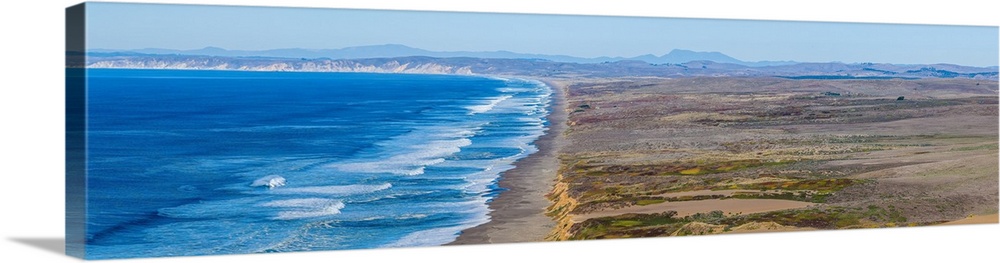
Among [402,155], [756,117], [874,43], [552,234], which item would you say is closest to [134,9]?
[402,155]

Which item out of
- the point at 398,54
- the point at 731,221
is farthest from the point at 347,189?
the point at 731,221

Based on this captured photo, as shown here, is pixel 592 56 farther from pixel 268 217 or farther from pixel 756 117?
pixel 268 217

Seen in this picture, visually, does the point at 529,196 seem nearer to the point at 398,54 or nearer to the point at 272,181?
the point at 398,54

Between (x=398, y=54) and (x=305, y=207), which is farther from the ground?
(x=398, y=54)

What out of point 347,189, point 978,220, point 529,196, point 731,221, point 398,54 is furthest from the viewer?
point 978,220

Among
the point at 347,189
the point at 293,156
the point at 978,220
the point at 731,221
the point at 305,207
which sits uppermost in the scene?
the point at 293,156

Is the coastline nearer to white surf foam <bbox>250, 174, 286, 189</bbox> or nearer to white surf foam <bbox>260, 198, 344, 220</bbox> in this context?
white surf foam <bbox>260, 198, 344, 220</bbox>

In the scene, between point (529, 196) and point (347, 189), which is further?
point (529, 196)
